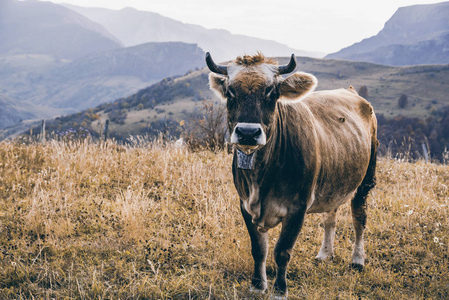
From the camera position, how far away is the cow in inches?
115

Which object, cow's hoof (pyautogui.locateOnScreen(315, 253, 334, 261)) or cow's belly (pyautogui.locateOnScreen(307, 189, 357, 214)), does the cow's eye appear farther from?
cow's hoof (pyautogui.locateOnScreen(315, 253, 334, 261))

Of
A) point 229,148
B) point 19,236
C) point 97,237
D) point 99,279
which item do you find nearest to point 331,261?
point 99,279

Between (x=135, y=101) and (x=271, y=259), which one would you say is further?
(x=135, y=101)

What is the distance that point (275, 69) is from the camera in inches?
126

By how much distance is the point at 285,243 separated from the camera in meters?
3.21

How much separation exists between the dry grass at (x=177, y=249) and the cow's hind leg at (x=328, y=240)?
12cm

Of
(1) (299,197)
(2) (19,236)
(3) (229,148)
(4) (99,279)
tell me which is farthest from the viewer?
(3) (229,148)

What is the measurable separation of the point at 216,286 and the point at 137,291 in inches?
32.4

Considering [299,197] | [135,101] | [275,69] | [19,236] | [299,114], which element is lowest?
[135,101]

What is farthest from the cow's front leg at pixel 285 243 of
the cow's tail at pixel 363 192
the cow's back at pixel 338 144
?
the cow's tail at pixel 363 192

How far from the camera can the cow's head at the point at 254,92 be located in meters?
2.66

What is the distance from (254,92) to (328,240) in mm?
2654

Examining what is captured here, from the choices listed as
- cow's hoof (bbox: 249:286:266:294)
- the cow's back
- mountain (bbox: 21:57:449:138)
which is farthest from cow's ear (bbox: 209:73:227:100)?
mountain (bbox: 21:57:449:138)

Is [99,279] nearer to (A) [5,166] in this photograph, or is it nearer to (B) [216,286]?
(B) [216,286]
